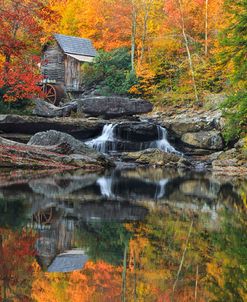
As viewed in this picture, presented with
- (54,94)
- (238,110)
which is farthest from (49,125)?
(238,110)

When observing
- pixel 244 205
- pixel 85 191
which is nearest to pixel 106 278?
pixel 244 205

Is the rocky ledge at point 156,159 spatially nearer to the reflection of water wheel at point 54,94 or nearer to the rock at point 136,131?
the rock at point 136,131

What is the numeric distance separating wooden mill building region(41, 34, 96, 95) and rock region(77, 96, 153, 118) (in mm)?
10755

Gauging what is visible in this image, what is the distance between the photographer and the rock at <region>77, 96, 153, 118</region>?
28.0 m

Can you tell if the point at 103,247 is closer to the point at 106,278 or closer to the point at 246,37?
the point at 106,278

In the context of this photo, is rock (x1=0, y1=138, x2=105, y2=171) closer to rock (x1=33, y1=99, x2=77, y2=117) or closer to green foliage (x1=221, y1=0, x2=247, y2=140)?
green foliage (x1=221, y1=0, x2=247, y2=140)

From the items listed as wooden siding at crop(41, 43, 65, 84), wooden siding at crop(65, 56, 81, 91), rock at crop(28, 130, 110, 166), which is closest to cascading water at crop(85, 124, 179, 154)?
rock at crop(28, 130, 110, 166)

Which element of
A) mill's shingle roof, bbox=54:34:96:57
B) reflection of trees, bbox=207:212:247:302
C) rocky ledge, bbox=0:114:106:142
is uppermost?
mill's shingle roof, bbox=54:34:96:57

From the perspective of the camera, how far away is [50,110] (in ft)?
93.9

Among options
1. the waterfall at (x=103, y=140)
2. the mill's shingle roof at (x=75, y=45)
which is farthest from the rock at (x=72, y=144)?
the mill's shingle roof at (x=75, y=45)

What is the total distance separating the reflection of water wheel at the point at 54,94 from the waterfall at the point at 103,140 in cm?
→ 1050

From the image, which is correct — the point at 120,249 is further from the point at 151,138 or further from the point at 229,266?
the point at 151,138

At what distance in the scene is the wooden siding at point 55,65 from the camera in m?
39.6

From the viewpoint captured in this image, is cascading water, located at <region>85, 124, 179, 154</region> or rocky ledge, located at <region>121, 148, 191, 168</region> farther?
cascading water, located at <region>85, 124, 179, 154</region>
